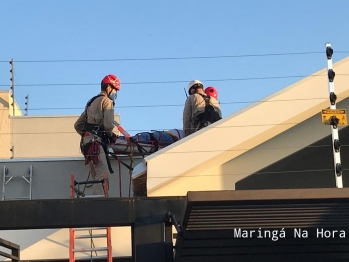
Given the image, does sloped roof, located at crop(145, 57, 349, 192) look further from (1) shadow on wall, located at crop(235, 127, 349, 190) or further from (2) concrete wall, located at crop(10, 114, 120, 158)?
(2) concrete wall, located at crop(10, 114, 120, 158)

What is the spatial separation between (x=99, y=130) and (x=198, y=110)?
1650 millimetres

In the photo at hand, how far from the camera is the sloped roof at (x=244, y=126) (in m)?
8.70

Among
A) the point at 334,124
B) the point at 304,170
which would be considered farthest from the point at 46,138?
the point at 334,124

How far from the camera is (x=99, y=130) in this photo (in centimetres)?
1104

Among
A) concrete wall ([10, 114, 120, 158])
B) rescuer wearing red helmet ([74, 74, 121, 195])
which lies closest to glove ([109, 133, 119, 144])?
rescuer wearing red helmet ([74, 74, 121, 195])

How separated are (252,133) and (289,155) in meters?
0.77

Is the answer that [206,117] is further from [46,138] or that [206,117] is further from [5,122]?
[5,122]

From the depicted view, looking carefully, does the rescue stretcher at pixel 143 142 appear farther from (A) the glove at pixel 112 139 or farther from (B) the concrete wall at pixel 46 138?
(B) the concrete wall at pixel 46 138

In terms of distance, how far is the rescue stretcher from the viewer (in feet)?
37.6

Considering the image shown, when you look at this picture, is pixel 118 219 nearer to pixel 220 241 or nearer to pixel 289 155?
pixel 220 241

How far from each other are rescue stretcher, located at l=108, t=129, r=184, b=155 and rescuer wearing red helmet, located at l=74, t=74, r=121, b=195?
0.19 meters

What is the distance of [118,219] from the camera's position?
7.73m

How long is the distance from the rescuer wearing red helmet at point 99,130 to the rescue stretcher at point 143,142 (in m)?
0.19

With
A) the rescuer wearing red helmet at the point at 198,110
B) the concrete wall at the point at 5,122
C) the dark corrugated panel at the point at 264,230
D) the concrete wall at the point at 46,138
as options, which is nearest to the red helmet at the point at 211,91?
the rescuer wearing red helmet at the point at 198,110
